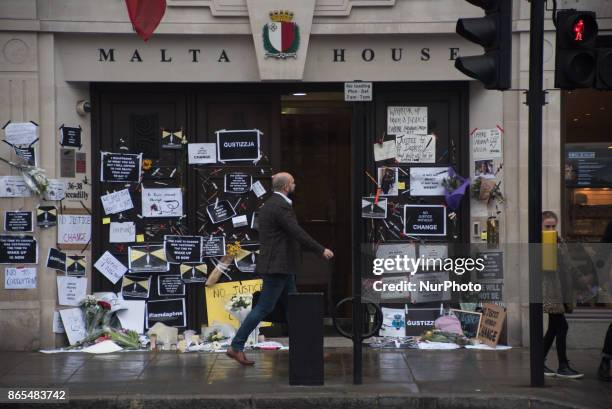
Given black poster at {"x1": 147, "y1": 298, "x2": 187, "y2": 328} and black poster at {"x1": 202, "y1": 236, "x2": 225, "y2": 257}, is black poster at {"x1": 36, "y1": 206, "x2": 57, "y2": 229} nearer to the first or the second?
black poster at {"x1": 147, "y1": 298, "x2": 187, "y2": 328}

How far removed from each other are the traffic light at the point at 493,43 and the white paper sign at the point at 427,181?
3.04m

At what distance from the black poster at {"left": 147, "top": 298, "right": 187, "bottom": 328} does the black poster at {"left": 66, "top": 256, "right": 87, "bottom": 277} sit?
940mm

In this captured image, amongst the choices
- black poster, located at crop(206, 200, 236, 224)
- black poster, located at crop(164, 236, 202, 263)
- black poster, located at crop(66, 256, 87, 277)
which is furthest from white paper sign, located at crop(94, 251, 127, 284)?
black poster, located at crop(206, 200, 236, 224)

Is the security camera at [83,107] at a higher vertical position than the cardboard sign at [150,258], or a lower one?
higher

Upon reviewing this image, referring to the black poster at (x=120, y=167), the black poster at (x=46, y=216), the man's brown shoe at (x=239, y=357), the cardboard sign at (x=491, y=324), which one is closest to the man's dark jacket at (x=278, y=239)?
the man's brown shoe at (x=239, y=357)

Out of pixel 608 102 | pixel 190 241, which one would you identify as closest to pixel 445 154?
pixel 608 102

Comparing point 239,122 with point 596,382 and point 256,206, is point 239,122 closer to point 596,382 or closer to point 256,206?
point 256,206

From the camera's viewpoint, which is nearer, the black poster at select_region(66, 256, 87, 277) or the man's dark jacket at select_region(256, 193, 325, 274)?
the man's dark jacket at select_region(256, 193, 325, 274)

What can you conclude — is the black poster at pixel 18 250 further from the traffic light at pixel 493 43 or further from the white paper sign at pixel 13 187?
the traffic light at pixel 493 43

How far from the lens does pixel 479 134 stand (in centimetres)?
1043

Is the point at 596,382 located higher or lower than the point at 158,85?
lower

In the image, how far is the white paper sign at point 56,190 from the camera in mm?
10125

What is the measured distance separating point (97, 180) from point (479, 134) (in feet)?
15.8

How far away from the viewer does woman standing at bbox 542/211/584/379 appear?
8.38 metres
